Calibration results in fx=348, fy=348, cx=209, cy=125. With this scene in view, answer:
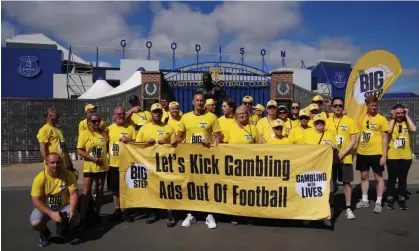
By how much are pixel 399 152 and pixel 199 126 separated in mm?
3697

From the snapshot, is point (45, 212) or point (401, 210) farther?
point (401, 210)

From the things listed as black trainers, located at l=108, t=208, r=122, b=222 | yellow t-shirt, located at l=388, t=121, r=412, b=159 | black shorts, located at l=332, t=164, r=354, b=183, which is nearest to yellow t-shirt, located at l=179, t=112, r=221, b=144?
black trainers, located at l=108, t=208, r=122, b=222

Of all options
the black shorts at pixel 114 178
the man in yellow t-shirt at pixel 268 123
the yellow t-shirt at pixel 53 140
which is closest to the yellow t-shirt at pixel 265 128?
the man in yellow t-shirt at pixel 268 123

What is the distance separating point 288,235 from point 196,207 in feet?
4.79

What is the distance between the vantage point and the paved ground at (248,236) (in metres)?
4.54

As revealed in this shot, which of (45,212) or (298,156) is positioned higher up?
(298,156)

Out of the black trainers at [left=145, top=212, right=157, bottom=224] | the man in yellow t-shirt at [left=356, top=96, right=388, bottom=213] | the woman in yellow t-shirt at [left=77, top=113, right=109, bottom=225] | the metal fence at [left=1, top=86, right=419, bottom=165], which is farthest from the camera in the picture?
the metal fence at [left=1, top=86, right=419, bottom=165]

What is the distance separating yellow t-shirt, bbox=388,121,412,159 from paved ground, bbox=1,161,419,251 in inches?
39.3

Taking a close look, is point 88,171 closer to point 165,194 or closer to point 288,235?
point 165,194

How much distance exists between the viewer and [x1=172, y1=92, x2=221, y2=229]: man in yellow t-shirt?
17.7 ft

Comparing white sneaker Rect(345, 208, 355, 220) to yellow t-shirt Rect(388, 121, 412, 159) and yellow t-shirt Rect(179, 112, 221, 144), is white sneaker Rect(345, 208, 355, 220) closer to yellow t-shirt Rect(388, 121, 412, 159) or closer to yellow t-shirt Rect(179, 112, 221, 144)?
yellow t-shirt Rect(388, 121, 412, 159)

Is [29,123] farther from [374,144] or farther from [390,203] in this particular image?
[390,203]

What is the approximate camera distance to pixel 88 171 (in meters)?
5.45

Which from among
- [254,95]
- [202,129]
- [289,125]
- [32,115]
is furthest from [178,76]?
[202,129]
